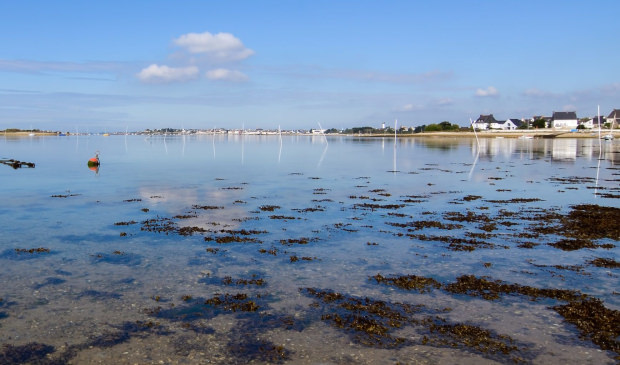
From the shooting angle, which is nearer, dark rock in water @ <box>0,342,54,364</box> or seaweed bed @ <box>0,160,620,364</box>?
dark rock in water @ <box>0,342,54,364</box>

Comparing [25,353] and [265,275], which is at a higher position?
[265,275]

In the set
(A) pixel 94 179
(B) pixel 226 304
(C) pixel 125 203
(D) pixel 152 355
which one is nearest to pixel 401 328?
(B) pixel 226 304

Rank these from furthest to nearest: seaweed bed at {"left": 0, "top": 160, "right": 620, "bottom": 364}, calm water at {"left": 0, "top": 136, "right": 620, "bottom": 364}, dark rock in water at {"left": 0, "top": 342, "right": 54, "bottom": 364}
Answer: seaweed bed at {"left": 0, "top": 160, "right": 620, "bottom": 364} < calm water at {"left": 0, "top": 136, "right": 620, "bottom": 364} < dark rock in water at {"left": 0, "top": 342, "right": 54, "bottom": 364}

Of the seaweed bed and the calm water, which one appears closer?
the calm water

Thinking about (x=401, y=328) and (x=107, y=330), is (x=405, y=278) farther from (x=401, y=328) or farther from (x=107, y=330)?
(x=107, y=330)

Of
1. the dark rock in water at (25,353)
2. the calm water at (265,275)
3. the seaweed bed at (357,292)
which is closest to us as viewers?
the dark rock in water at (25,353)

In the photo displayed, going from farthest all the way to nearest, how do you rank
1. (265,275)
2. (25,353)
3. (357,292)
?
(265,275), (357,292), (25,353)

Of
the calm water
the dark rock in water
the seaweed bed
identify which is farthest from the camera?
the seaweed bed

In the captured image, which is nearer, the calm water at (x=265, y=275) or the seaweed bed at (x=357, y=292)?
the calm water at (x=265, y=275)

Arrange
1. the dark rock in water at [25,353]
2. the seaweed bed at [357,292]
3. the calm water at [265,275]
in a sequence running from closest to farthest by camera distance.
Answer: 1. the dark rock in water at [25,353]
2. the calm water at [265,275]
3. the seaweed bed at [357,292]

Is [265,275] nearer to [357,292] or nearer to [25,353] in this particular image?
[357,292]

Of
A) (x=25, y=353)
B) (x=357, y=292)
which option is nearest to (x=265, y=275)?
(x=357, y=292)

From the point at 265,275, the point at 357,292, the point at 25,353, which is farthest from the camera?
the point at 265,275

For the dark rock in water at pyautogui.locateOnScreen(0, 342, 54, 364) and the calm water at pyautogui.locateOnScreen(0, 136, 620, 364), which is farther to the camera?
the calm water at pyautogui.locateOnScreen(0, 136, 620, 364)
